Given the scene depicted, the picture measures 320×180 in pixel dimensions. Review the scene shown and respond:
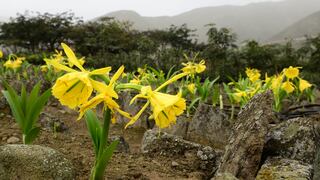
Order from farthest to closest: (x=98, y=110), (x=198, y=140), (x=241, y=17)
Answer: (x=241, y=17) < (x=98, y=110) < (x=198, y=140)

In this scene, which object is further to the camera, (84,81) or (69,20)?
(69,20)

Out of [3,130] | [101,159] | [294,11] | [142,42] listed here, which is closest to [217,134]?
[3,130]

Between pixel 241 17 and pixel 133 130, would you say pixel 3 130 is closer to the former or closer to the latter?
pixel 133 130

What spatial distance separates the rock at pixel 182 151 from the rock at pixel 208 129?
0.61 m

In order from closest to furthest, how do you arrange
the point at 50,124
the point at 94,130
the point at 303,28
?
the point at 94,130, the point at 50,124, the point at 303,28

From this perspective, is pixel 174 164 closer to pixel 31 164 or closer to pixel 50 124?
pixel 31 164

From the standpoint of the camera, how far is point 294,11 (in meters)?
137

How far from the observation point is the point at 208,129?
3137 mm

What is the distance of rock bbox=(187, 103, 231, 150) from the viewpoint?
10.2ft

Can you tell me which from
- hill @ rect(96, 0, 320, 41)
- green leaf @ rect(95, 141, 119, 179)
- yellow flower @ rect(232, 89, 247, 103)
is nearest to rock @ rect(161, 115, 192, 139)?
yellow flower @ rect(232, 89, 247, 103)

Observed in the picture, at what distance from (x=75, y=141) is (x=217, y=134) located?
1.03m

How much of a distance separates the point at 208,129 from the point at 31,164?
1.68 meters

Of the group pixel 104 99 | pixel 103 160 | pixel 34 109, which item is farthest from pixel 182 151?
pixel 104 99

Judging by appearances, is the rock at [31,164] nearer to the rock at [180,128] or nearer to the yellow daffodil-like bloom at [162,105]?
the yellow daffodil-like bloom at [162,105]
